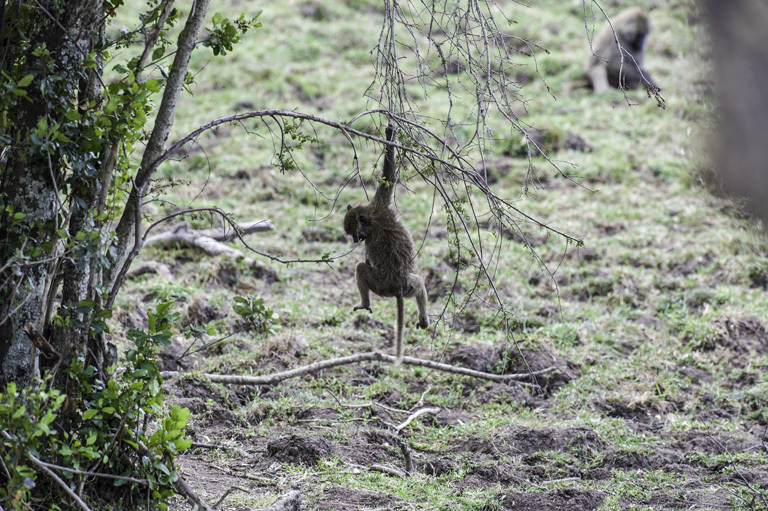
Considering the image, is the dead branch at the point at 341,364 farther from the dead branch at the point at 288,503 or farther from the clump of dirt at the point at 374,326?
the dead branch at the point at 288,503

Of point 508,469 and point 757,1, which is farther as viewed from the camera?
point 508,469

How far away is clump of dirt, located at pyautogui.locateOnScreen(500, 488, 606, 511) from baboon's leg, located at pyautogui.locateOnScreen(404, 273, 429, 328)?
1561 mm

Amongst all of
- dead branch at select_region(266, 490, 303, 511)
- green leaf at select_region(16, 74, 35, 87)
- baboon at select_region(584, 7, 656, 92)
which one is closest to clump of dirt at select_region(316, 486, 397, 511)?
dead branch at select_region(266, 490, 303, 511)

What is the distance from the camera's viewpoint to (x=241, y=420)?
18.1 ft

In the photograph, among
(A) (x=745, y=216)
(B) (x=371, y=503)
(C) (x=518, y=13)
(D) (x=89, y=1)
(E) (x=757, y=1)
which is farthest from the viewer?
(C) (x=518, y=13)

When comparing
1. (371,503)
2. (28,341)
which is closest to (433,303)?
(371,503)

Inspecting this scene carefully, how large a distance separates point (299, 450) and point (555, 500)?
164 centimetres

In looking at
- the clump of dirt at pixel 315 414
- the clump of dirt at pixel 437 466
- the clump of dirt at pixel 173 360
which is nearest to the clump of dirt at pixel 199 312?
the clump of dirt at pixel 173 360

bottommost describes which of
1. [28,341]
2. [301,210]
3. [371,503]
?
[371,503]

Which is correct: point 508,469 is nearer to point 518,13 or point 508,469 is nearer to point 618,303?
point 618,303

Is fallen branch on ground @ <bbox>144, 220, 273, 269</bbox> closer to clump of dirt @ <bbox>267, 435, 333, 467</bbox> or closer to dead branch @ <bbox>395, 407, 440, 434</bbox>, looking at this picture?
dead branch @ <bbox>395, 407, 440, 434</bbox>

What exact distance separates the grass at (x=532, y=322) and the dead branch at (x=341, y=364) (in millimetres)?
104

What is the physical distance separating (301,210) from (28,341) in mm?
6521

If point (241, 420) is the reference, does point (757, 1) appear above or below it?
above
